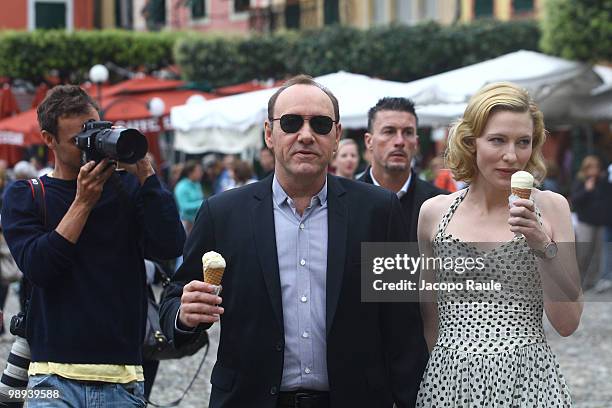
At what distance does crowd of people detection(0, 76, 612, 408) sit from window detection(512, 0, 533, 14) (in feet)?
78.7

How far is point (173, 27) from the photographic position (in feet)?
124

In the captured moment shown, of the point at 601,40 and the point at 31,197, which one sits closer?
the point at 31,197

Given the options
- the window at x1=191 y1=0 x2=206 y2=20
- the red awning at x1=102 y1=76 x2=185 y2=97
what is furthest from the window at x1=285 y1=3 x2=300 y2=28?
the red awning at x1=102 y1=76 x2=185 y2=97

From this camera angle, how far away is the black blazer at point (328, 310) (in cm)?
411

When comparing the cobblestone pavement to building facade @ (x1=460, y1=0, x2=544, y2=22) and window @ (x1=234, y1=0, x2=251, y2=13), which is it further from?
window @ (x1=234, y1=0, x2=251, y2=13)

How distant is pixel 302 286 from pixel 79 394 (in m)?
1.06

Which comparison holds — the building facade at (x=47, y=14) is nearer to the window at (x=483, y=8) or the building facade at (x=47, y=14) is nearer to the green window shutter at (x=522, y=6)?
the window at (x=483, y=8)

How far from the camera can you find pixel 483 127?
4.47 metres

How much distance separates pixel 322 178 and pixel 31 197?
3.97 ft

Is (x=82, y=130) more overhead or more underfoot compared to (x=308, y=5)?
more underfoot

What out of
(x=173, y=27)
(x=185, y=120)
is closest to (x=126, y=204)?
(x=185, y=120)

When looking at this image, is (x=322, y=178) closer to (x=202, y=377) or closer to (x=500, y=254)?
(x=500, y=254)

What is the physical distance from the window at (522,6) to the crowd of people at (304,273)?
23989 millimetres

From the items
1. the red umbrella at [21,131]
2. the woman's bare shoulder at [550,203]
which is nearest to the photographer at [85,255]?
the woman's bare shoulder at [550,203]
